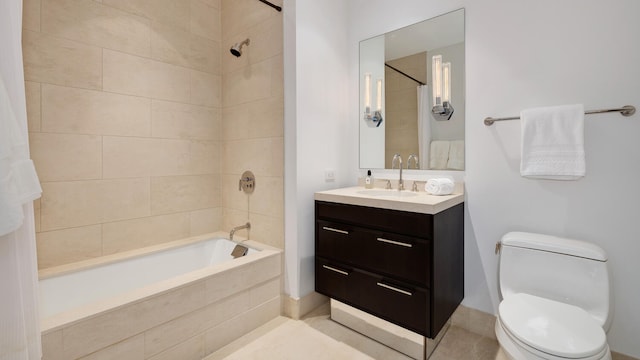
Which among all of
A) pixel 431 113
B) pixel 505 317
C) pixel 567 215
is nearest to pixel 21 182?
pixel 505 317

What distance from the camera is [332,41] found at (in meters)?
2.38

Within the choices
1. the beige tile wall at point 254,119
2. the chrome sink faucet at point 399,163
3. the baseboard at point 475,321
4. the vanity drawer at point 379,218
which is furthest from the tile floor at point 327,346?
the chrome sink faucet at point 399,163

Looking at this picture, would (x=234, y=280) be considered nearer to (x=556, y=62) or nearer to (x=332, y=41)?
(x=332, y=41)

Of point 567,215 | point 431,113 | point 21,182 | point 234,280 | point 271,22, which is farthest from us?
point 271,22

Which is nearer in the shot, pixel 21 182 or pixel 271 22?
pixel 21 182

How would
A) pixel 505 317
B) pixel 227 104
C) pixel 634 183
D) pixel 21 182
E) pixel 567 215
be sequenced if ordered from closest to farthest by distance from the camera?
1. pixel 21 182
2. pixel 505 317
3. pixel 634 183
4. pixel 567 215
5. pixel 227 104

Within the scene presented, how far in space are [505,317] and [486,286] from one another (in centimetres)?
61

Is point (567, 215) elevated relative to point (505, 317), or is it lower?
elevated

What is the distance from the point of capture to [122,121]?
2102 mm

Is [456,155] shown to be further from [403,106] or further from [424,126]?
[403,106]

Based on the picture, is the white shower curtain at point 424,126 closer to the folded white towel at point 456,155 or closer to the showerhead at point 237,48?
the folded white towel at point 456,155

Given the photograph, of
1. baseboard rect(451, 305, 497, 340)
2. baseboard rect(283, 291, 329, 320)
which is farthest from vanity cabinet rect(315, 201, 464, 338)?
baseboard rect(283, 291, 329, 320)

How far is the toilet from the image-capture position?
1.15 metres

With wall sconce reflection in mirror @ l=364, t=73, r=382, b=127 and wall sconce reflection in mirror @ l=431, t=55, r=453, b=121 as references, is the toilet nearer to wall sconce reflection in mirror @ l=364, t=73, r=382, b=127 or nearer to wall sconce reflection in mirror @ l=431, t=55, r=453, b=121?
wall sconce reflection in mirror @ l=431, t=55, r=453, b=121
